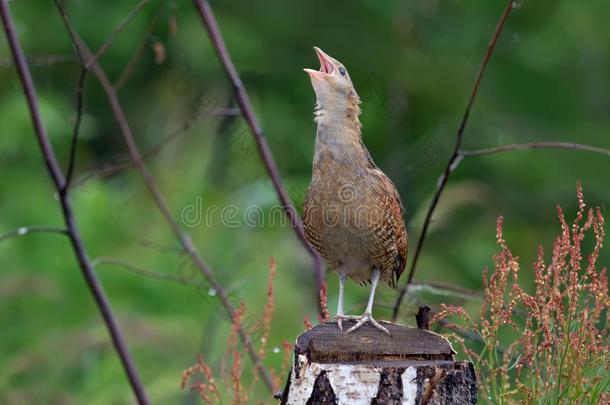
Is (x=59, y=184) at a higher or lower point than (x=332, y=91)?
lower

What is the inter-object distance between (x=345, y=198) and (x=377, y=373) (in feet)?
2.10

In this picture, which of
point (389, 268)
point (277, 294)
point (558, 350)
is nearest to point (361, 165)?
point (389, 268)

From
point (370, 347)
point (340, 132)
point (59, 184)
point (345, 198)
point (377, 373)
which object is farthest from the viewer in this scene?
point (59, 184)

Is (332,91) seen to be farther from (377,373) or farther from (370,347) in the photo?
(377,373)

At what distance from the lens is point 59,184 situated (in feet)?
11.0

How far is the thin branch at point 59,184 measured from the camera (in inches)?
129

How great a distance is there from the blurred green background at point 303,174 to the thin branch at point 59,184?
1973mm

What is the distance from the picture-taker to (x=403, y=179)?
6711 mm

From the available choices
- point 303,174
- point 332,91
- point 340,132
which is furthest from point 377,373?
point 303,174

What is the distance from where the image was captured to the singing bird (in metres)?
2.92

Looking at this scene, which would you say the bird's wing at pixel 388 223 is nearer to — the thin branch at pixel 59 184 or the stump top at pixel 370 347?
the stump top at pixel 370 347

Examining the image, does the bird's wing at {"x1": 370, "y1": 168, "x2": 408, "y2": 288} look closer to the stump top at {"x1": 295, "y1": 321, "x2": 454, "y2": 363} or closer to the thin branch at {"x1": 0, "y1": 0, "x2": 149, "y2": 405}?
the stump top at {"x1": 295, "y1": 321, "x2": 454, "y2": 363}

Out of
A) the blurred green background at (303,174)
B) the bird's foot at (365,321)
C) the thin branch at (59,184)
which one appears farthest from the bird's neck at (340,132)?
the blurred green background at (303,174)

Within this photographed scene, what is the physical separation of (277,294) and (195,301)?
0.53 metres
